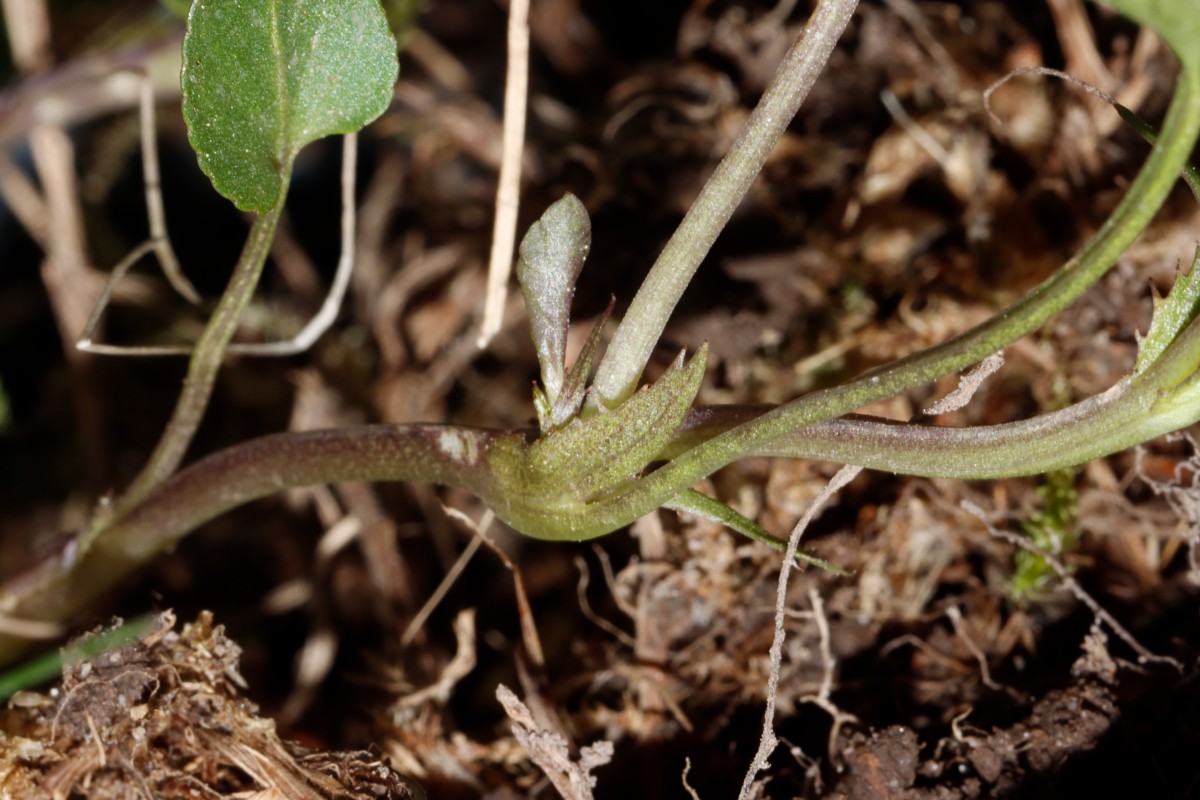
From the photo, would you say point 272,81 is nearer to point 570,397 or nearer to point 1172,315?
point 570,397

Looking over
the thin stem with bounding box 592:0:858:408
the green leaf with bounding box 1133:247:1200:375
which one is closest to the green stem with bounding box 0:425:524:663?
the thin stem with bounding box 592:0:858:408

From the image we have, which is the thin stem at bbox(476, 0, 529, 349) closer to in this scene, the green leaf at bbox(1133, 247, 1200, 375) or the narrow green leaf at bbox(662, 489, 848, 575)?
the narrow green leaf at bbox(662, 489, 848, 575)

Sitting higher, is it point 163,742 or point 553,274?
point 553,274

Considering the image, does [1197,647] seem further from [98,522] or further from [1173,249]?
[98,522]

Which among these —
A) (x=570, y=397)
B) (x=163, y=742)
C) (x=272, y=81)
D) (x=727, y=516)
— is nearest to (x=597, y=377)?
(x=570, y=397)

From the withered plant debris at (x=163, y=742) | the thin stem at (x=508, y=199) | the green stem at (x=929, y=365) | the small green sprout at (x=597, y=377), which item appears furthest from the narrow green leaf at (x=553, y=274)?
the withered plant debris at (x=163, y=742)

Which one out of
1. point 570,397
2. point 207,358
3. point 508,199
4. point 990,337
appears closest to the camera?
point 990,337
